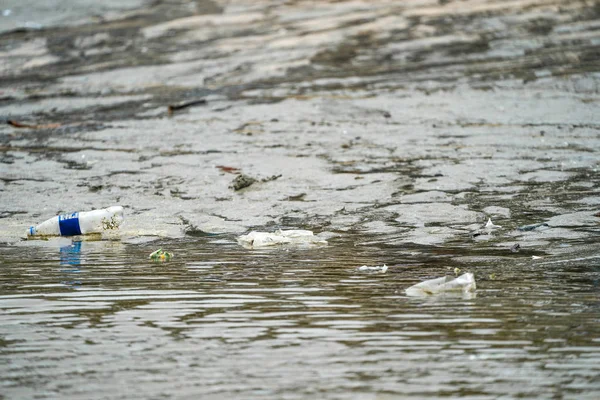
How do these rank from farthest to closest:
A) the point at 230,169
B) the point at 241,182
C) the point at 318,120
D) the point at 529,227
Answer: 1. the point at 318,120
2. the point at 230,169
3. the point at 241,182
4. the point at 529,227

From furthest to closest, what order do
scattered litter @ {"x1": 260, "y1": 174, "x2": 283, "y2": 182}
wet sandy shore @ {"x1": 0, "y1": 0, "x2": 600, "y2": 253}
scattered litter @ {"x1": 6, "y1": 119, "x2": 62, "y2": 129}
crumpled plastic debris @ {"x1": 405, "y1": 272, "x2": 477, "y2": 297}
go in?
scattered litter @ {"x1": 6, "y1": 119, "x2": 62, "y2": 129} → scattered litter @ {"x1": 260, "y1": 174, "x2": 283, "y2": 182} → wet sandy shore @ {"x1": 0, "y1": 0, "x2": 600, "y2": 253} → crumpled plastic debris @ {"x1": 405, "y1": 272, "x2": 477, "y2": 297}

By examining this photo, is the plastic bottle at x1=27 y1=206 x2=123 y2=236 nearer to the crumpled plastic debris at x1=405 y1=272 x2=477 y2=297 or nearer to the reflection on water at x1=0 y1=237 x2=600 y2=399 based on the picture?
the reflection on water at x1=0 y1=237 x2=600 y2=399

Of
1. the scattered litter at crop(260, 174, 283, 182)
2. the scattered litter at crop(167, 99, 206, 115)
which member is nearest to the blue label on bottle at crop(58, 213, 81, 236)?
the scattered litter at crop(260, 174, 283, 182)

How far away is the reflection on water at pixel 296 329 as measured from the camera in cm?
335

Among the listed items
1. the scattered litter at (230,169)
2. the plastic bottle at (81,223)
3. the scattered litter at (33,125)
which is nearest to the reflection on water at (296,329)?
the plastic bottle at (81,223)

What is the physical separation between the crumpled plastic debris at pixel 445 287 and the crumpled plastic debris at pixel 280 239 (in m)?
1.54

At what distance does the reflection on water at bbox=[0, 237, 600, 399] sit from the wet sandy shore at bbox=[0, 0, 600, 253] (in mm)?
1030

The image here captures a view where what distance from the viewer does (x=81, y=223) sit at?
668 centimetres

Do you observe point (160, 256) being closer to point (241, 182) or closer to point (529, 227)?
point (241, 182)

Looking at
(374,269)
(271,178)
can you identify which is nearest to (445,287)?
(374,269)

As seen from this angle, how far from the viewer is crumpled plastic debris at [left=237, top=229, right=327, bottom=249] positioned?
6.13 meters

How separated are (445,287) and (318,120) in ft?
Result: 18.9

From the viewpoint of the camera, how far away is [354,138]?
31.2 feet

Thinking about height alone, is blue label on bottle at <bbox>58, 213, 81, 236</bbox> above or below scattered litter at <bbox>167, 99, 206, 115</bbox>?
below
